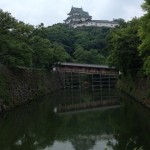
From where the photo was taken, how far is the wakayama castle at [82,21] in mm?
109875

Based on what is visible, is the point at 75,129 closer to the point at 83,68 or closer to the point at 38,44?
the point at 38,44

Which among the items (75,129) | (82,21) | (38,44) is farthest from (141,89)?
(82,21)

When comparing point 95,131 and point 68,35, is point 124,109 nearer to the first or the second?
point 95,131

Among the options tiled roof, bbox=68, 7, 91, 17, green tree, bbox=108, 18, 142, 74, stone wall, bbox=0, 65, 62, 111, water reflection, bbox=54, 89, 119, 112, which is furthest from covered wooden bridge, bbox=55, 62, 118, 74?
tiled roof, bbox=68, 7, 91, 17

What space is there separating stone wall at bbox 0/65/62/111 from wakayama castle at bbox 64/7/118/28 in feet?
208

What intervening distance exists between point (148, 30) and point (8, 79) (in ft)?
52.6

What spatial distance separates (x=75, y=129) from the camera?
21.5 meters

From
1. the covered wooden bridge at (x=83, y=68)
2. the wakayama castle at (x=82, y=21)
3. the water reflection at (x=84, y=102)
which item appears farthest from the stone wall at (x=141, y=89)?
the wakayama castle at (x=82, y=21)

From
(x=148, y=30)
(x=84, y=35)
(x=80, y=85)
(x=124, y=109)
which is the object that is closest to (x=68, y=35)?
(x=84, y=35)

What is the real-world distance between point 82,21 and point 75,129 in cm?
9390

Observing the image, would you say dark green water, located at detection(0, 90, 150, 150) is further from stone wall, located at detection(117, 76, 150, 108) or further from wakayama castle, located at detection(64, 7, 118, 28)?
wakayama castle, located at detection(64, 7, 118, 28)

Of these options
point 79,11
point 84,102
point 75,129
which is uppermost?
point 79,11

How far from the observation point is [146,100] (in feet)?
94.8

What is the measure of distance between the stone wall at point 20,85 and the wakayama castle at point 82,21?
6344 cm
